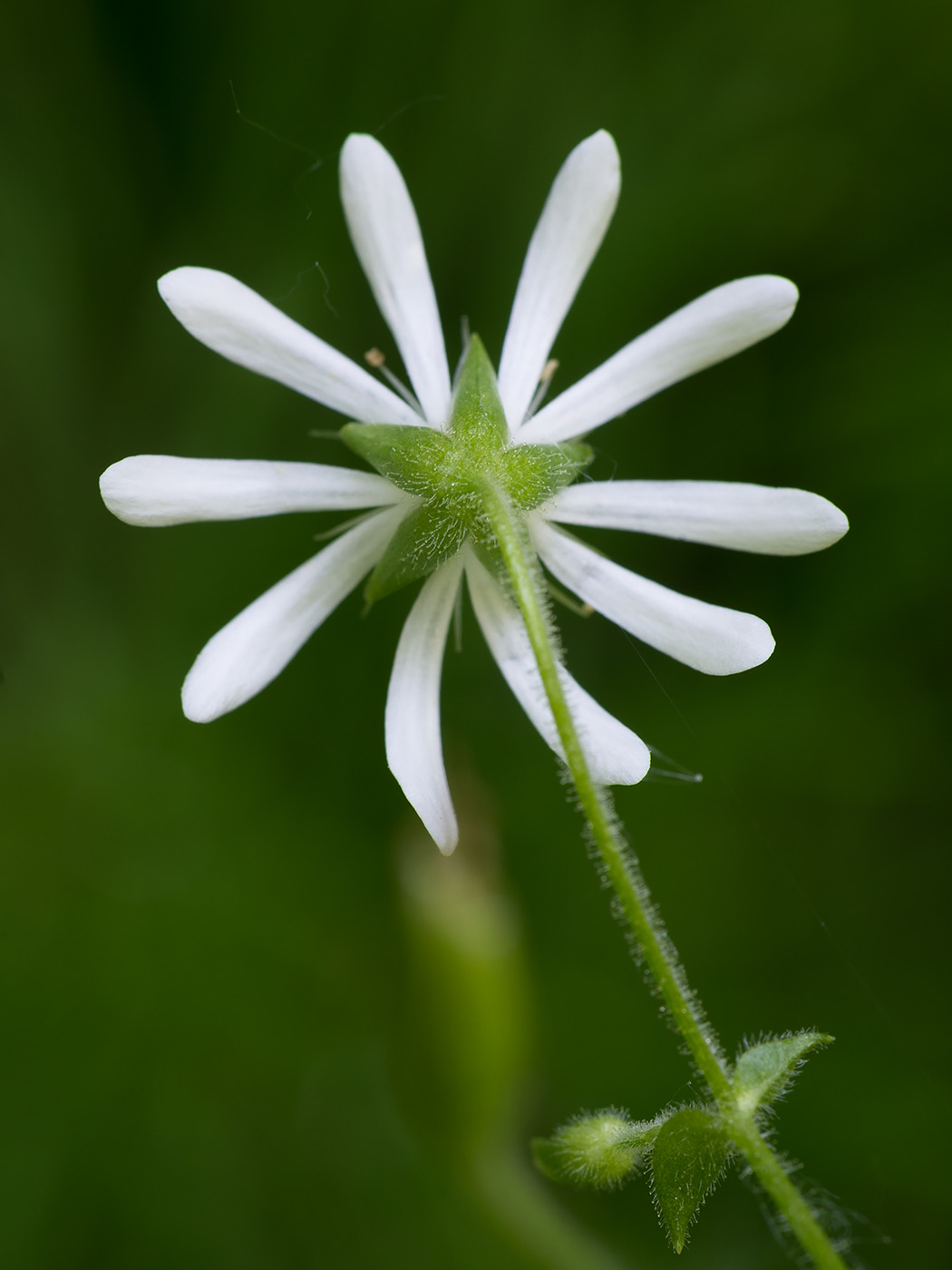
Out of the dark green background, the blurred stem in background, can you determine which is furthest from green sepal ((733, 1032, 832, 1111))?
the dark green background

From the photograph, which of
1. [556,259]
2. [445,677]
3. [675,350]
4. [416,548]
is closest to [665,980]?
[416,548]

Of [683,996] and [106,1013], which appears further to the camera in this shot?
[106,1013]

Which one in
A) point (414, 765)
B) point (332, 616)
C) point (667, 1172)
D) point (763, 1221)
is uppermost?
point (332, 616)

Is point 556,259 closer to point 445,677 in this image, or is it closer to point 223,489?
point 223,489

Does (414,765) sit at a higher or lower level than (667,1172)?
higher

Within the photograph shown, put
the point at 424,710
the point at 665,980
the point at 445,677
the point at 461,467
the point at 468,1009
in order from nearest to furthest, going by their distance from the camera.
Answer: the point at 665,980 → the point at 461,467 → the point at 424,710 → the point at 468,1009 → the point at 445,677

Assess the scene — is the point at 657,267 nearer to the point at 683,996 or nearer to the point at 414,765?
the point at 414,765

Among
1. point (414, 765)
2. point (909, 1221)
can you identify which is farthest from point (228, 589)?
point (909, 1221)

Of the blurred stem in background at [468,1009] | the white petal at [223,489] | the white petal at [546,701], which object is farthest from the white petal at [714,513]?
the blurred stem in background at [468,1009]
